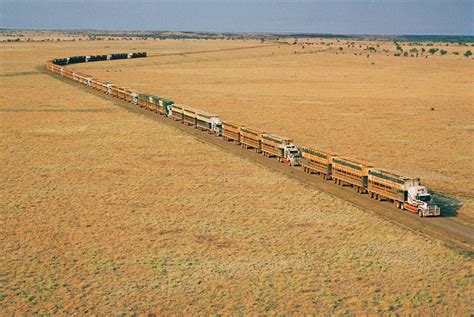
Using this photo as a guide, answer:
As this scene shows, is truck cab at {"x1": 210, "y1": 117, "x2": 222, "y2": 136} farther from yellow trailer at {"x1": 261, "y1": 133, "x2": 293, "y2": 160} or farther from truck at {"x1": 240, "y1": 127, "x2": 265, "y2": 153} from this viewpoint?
yellow trailer at {"x1": 261, "y1": 133, "x2": 293, "y2": 160}

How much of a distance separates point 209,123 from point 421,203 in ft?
115

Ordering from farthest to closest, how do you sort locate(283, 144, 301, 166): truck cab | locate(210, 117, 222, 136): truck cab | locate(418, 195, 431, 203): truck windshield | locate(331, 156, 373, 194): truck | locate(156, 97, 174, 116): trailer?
locate(156, 97, 174, 116): trailer → locate(210, 117, 222, 136): truck cab → locate(283, 144, 301, 166): truck cab → locate(331, 156, 373, 194): truck → locate(418, 195, 431, 203): truck windshield

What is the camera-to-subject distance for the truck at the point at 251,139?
58719mm

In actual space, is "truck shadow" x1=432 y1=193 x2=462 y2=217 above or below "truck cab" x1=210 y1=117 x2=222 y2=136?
below

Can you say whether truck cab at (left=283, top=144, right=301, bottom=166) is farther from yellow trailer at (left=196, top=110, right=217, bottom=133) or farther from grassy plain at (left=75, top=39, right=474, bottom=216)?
yellow trailer at (left=196, top=110, right=217, bottom=133)

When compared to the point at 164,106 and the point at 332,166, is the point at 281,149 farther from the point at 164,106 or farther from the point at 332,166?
the point at 164,106

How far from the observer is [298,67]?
174000 mm

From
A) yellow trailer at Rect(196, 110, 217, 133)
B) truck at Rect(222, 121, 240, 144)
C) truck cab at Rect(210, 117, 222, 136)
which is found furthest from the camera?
yellow trailer at Rect(196, 110, 217, 133)

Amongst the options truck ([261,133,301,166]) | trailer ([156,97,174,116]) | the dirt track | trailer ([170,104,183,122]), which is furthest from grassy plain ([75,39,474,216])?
trailer ([156,97,174,116])

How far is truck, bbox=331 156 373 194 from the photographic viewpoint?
144 ft

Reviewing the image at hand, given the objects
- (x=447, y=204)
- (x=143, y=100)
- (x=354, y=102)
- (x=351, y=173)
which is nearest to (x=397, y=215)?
(x=447, y=204)

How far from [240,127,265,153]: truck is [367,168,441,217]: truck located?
56.4 feet

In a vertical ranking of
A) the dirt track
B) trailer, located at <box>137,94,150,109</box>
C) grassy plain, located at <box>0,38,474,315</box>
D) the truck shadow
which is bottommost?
grassy plain, located at <box>0,38,474,315</box>

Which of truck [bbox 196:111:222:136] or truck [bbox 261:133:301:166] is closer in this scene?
truck [bbox 261:133:301:166]
